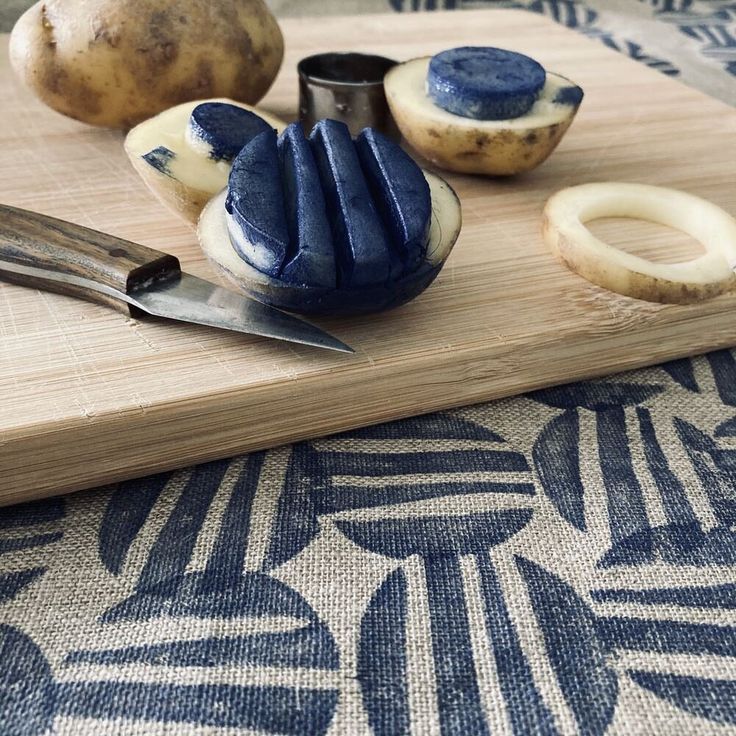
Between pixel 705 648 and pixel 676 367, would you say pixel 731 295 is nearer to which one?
pixel 676 367

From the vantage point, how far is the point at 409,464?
0.80 meters

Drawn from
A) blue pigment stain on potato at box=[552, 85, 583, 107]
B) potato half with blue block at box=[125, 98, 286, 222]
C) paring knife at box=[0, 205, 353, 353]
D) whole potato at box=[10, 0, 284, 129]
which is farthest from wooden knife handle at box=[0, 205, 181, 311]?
blue pigment stain on potato at box=[552, 85, 583, 107]

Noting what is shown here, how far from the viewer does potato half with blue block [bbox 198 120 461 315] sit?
754mm

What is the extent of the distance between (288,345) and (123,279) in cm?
16

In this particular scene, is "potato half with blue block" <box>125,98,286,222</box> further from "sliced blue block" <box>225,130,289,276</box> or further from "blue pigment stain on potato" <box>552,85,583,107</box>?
"blue pigment stain on potato" <box>552,85,583,107</box>

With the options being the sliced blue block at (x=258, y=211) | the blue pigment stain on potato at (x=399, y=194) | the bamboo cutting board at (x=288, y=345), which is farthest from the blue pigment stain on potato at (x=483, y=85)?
the sliced blue block at (x=258, y=211)

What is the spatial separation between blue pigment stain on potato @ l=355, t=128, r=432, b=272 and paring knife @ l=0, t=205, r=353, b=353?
0.11m

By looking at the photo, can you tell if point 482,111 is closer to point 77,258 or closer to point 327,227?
point 327,227

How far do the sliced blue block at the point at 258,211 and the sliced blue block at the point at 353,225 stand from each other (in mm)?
46

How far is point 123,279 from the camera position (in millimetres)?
810

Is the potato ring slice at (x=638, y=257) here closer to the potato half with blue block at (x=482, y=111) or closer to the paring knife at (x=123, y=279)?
the potato half with blue block at (x=482, y=111)

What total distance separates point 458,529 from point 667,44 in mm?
1713

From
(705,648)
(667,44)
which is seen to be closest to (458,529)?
(705,648)

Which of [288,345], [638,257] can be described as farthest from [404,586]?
[638,257]
